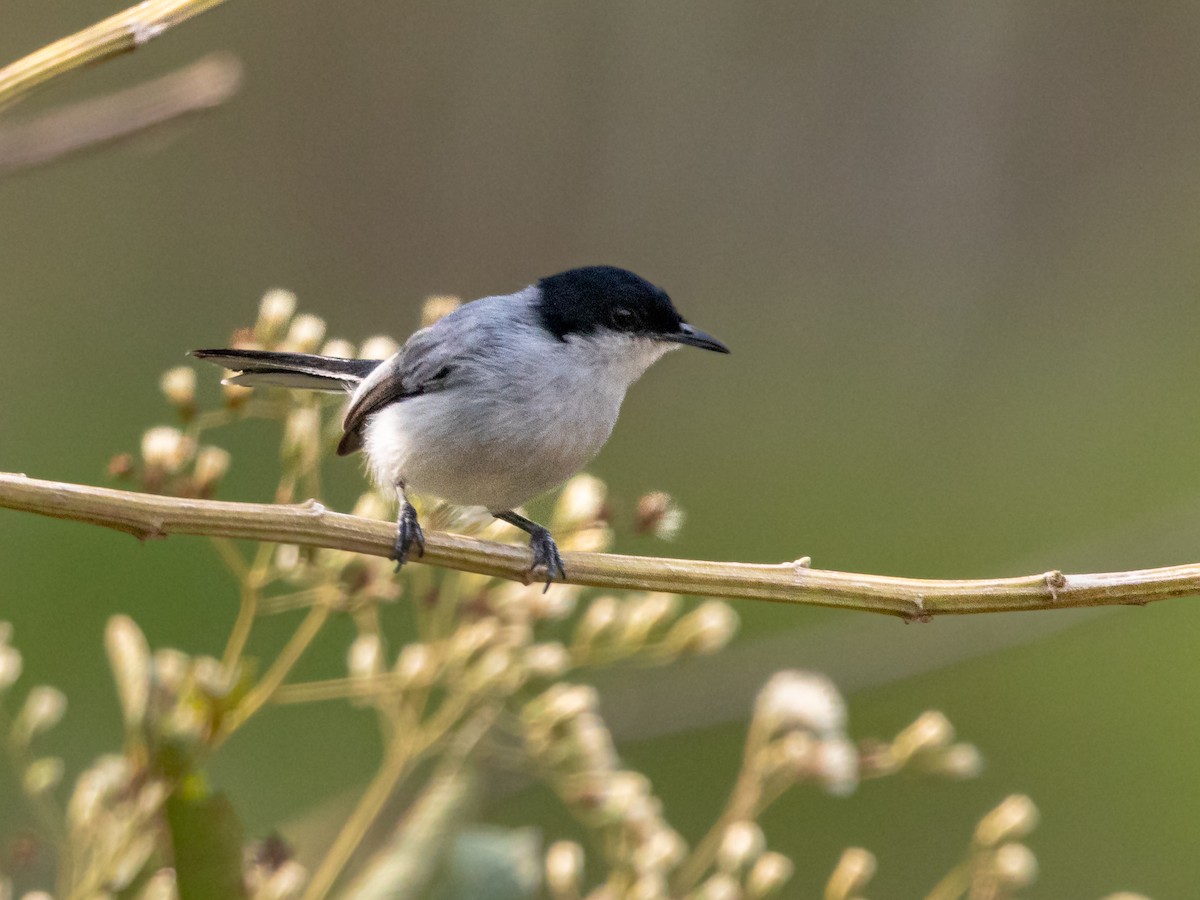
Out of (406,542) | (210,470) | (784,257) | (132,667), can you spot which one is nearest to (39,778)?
(132,667)

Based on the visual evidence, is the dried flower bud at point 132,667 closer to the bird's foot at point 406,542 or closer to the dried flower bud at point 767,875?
the bird's foot at point 406,542

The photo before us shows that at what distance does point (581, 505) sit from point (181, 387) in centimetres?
51

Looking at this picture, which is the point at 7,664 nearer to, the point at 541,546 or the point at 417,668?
the point at 417,668

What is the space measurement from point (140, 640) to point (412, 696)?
37cm

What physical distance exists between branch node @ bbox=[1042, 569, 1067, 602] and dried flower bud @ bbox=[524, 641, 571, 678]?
562 mm

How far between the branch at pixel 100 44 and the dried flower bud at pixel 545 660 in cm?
80

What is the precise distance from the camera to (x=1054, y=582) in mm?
1272

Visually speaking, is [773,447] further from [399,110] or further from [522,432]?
[522,432]

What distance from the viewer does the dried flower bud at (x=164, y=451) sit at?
146cm

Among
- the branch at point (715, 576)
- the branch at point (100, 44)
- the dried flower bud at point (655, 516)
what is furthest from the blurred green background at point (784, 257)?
the branch at point (100, 44)

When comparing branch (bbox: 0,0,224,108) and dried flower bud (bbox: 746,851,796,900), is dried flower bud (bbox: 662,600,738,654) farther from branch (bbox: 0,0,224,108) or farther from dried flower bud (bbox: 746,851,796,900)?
branch (bbox: 0,0,224,108)

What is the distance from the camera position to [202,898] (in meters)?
1.01

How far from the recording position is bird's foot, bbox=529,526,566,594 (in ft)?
5.10

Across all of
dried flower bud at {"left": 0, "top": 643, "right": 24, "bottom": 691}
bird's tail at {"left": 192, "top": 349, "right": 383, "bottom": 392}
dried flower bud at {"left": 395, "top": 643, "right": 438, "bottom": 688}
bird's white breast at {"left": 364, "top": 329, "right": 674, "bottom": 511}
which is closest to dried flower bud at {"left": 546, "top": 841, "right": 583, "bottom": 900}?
dried flower bud at {"left": 395, "top": 643, "right": 438, "bottom": 688}
